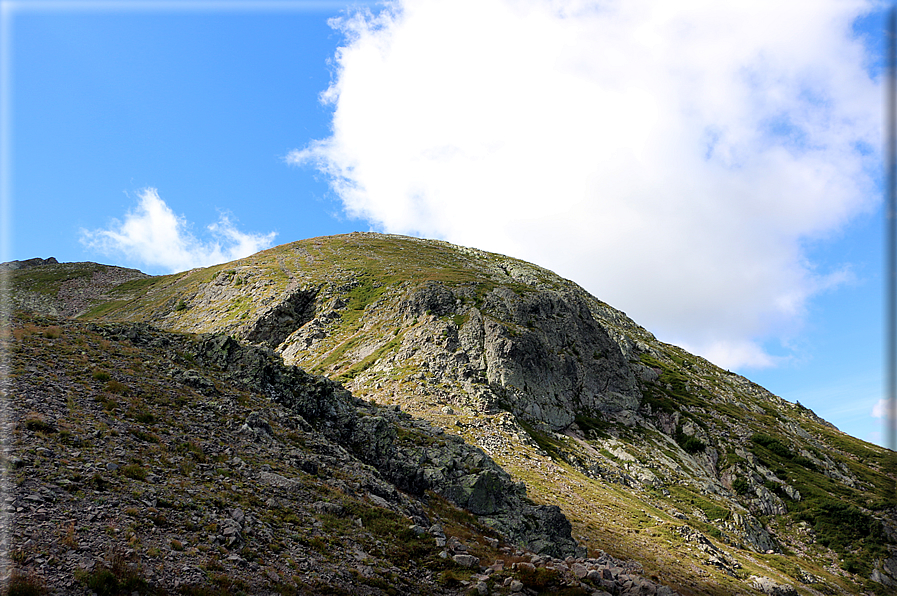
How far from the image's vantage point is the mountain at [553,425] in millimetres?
33975

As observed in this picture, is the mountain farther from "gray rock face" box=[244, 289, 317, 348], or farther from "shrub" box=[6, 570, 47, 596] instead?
"shrub" box=[6, 570, 47, 596]

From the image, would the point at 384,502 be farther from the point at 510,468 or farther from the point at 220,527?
the point at 510,468

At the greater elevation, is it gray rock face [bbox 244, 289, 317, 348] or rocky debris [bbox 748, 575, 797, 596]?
gray rock face [bbox 244, 289, 317, 348]

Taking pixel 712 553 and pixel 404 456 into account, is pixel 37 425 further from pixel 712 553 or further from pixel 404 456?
pixel 712 553

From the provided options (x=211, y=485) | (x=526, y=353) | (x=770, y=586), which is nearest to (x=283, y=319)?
(x=526, y=353)

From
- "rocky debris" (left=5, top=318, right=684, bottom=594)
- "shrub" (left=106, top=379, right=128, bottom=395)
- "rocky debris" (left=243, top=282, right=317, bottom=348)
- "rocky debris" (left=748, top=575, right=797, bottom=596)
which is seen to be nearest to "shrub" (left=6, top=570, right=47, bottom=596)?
"rocky debris" (left=5, top=318, right=684, bottom=594)

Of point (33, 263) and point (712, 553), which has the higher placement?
point (33, 263)

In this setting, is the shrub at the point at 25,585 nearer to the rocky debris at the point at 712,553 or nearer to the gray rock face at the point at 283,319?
the rocky debris at the point at 712,553

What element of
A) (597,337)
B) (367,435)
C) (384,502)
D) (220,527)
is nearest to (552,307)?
(597,337)

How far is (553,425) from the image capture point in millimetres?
68625

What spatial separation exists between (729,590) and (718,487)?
38.6m

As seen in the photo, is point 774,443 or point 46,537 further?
point 774,443

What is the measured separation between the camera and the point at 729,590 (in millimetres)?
37406

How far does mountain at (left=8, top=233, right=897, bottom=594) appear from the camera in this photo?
111 feet
